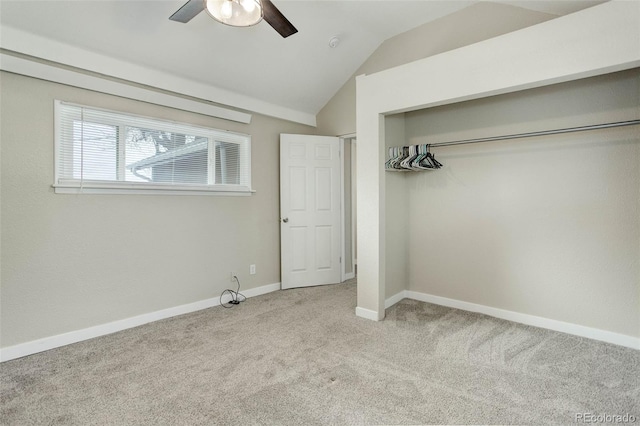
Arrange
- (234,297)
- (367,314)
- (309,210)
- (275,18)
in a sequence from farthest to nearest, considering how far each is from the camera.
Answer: (309,210)
(234,297)
(367,314)
(275,18)

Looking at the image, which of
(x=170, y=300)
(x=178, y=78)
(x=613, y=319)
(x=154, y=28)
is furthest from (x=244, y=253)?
(x=613, y=319)

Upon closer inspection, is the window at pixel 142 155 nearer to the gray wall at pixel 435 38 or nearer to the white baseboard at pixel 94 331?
the white baseboard at pixel 94 331

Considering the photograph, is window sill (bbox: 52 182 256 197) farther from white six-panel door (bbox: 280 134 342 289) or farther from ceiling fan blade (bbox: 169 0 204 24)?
ceiling fan blade (bbox: 169 0 204 24)

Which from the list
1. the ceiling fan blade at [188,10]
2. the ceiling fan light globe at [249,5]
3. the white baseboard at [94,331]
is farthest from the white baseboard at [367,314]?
the ceiling fan blade at [188,10]

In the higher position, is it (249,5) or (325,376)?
(249,5)

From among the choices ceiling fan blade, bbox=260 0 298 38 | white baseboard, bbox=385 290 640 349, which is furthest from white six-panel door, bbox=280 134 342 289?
ceiling fan blade, bbox=260 0 298 38

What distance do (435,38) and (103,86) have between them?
11.0 ft

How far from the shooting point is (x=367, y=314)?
306 cm

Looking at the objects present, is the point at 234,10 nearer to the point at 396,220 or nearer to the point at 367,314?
the point at 396,220

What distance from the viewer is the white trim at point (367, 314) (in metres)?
3.00

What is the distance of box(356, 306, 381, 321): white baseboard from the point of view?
9.86 ft

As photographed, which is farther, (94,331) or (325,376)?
(94,331)

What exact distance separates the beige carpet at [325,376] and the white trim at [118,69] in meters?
2.36

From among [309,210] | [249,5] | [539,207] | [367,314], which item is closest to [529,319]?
[539,207]
